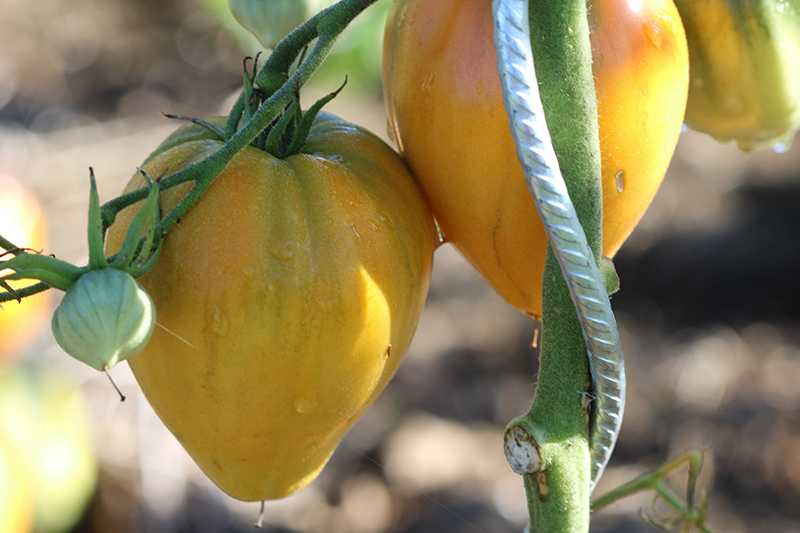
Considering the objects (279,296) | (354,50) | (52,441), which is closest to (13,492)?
(52,441)

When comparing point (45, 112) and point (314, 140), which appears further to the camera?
point (45, 112)

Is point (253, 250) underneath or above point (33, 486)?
above

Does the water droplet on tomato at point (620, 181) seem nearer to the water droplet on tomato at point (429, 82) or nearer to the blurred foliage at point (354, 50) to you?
the water droplet on tomato at point (429, 82)

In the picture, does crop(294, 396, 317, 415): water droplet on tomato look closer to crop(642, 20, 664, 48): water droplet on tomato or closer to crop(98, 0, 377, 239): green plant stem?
crop(98, 0, 377, 239): green plant stem

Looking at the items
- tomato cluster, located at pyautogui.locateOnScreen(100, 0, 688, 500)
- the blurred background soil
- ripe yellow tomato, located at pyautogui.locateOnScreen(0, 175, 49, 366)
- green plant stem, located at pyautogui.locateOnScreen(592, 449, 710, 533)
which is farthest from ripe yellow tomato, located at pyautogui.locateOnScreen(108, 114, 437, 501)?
ripe yellow tomato, located at pyautogui.locateOnScreen(0, 175, 49, 366)

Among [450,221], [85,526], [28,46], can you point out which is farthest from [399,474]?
[28,46]

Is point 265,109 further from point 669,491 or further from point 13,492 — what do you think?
point 13,492

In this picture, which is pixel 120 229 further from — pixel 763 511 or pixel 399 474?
pixel 763 511

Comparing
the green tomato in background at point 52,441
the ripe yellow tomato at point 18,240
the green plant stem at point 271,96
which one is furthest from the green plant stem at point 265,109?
the green tomato in background at point 52,441
